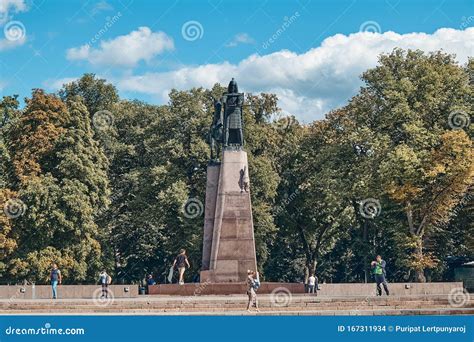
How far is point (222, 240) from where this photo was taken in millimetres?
31828

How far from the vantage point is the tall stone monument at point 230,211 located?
31672mm

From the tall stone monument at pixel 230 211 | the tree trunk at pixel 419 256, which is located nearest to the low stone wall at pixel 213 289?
the tall stone monument at pixel 230 211

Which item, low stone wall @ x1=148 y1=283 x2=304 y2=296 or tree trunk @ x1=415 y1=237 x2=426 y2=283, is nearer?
low stone wall @ x1=148 y1=283 x2=304 y2=296

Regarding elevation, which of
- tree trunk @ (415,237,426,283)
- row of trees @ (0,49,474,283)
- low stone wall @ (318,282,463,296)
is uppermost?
row of trees @ (0,49,474,283)

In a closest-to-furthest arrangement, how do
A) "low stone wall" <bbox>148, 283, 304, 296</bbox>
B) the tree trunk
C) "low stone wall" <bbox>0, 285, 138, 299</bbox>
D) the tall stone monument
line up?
1. "low stone wall" <bbox>148, 283, 304, 296</bbox>
2. the tall stone monument
3. "low stone wall" <bbox>0, 285, 138, 299</bbox>
4. the tree trunk

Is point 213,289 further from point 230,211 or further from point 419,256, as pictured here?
point 419,256

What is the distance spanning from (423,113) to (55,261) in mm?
23111

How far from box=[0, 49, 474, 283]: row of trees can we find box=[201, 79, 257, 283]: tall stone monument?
12.2m

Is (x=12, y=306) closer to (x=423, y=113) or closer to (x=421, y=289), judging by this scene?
(x=421, y=289)

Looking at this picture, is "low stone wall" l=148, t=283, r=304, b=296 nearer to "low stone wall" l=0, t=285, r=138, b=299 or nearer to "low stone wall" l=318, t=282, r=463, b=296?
"low stone wall" l=0, t=285, r=138, b=299

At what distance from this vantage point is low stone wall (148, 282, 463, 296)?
3041 cm

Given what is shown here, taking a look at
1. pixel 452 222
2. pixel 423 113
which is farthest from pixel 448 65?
pixel 452 222

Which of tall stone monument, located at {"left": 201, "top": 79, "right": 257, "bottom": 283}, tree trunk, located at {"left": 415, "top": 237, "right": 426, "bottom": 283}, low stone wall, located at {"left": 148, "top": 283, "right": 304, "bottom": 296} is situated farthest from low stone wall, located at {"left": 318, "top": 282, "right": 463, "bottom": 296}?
tree trunk, located at {"left": 415, "top": 237, "right": 426, "bottom": 283}
